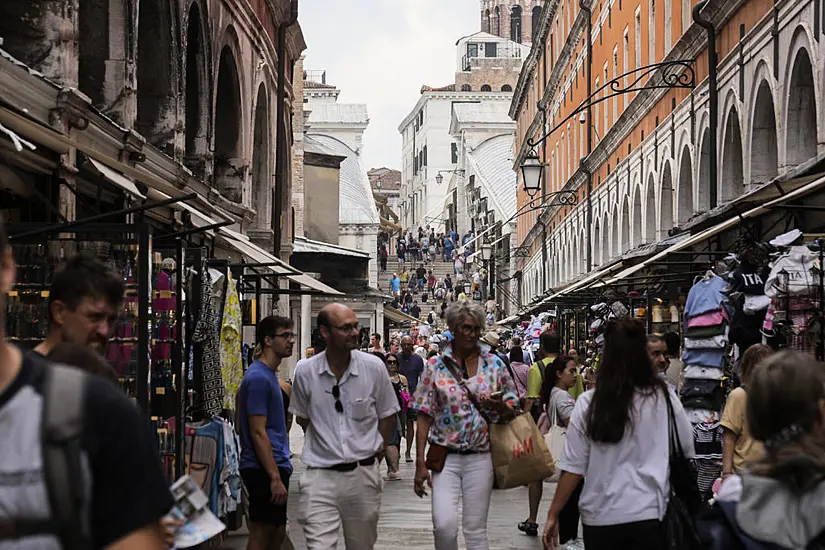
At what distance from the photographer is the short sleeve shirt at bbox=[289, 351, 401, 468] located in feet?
28.2

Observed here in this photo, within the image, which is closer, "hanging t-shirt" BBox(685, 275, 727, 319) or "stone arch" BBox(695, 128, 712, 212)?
"hanging t-shirt" BBox(685, 275, 727, 319)

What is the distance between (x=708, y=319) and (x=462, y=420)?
5.01 metres

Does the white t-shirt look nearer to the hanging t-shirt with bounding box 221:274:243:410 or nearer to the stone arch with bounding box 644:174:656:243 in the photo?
the hanging t-shirt with bounding box 221:274:243:410

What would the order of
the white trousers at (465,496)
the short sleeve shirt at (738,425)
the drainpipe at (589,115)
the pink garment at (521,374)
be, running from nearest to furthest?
the short sleeve shirt at (738,425) < the white trousers at (465,496) < the pink garment at (521,374) < the drainpipe at (589,115)

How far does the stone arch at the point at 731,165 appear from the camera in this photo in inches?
867

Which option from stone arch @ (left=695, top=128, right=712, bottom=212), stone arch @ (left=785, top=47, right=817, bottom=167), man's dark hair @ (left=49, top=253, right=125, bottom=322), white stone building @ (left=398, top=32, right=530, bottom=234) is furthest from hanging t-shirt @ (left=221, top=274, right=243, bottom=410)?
white stone building @ (left=398, top=32, right=530, bottom=234)

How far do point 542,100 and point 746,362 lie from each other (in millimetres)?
48918

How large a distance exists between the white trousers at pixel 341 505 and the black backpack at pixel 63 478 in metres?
5.59

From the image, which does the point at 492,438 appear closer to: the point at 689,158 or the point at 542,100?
the point at 689,158

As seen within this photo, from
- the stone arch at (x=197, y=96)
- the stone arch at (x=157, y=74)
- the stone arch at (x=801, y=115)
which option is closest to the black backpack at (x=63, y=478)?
the stone arch at (x=157, y=74)

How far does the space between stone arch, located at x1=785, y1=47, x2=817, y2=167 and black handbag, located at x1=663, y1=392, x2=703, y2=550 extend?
11.2m

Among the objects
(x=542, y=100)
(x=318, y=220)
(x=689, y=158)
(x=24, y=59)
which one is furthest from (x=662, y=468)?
(x=542, y=100)

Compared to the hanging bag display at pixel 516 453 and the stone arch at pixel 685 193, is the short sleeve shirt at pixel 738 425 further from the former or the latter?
the stone arch at pixel 685 193

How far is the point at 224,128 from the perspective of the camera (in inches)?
896
